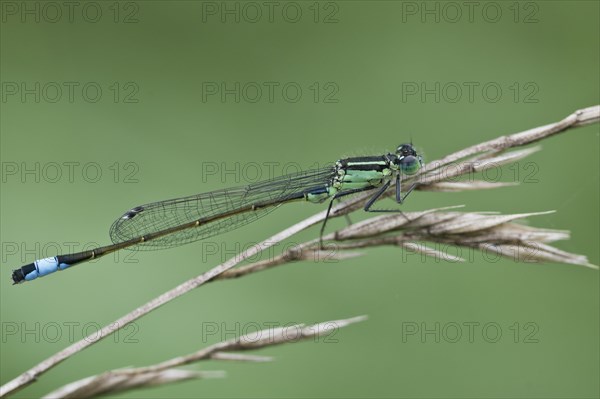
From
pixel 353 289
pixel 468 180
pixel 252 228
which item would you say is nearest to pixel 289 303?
pixel 353 289

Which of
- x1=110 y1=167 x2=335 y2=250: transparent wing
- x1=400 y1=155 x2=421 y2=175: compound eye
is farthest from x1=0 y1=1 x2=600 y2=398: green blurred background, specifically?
x1=400 y1=155 x2=421 y2=175: compound eye

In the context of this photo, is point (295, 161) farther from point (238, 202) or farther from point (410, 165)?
point (410, 165)

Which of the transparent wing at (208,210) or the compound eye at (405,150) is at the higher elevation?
the compound eye at (405,150)

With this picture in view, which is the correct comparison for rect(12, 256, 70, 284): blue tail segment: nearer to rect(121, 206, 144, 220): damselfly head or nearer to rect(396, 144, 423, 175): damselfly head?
rect(121, 206, 144, 220): damselfly head

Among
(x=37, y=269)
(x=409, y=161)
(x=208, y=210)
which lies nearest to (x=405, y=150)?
(x=409, y=161)

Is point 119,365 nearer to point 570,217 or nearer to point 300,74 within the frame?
point 300,74

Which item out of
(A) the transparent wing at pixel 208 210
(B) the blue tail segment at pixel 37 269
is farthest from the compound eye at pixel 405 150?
(B) the blue tail segment at pixel 37 269

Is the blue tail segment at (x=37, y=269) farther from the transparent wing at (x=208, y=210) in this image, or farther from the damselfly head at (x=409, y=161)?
the damselfly head at (x=409, y=161)
